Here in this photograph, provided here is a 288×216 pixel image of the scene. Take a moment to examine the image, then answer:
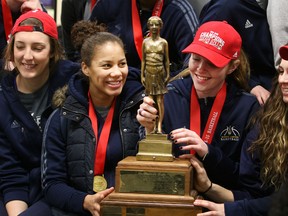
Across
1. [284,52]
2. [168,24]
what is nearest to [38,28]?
[168,24]

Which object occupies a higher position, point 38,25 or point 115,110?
point 38,25

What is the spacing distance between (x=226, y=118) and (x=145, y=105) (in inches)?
18.8

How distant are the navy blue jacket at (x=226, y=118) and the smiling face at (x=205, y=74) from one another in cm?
7

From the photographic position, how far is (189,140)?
80.3 inches

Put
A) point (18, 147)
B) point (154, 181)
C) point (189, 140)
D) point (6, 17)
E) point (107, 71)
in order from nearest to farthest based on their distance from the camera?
point (154, 181) → point (189, 140) → point (107, 71) → point (18, 147) → point (6, 17)

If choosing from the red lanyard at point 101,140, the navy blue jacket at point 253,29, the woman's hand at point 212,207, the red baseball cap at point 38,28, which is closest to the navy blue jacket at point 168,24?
the navy blue jacket at point 253,29

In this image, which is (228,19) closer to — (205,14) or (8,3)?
(205,14)

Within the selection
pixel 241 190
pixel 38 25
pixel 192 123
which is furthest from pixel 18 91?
pixel 241 190

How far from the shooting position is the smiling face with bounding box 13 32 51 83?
8.95 ft

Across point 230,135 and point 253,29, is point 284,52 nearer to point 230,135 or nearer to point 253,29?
point 230,135

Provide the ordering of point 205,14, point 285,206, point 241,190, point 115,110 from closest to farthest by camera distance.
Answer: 1. point 285,206
2. point 241,190
3. point 115,110
4. point 205,14

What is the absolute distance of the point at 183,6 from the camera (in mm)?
3014

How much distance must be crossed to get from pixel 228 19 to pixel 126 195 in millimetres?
1218

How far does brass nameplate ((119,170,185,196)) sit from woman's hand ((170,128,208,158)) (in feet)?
0.48
